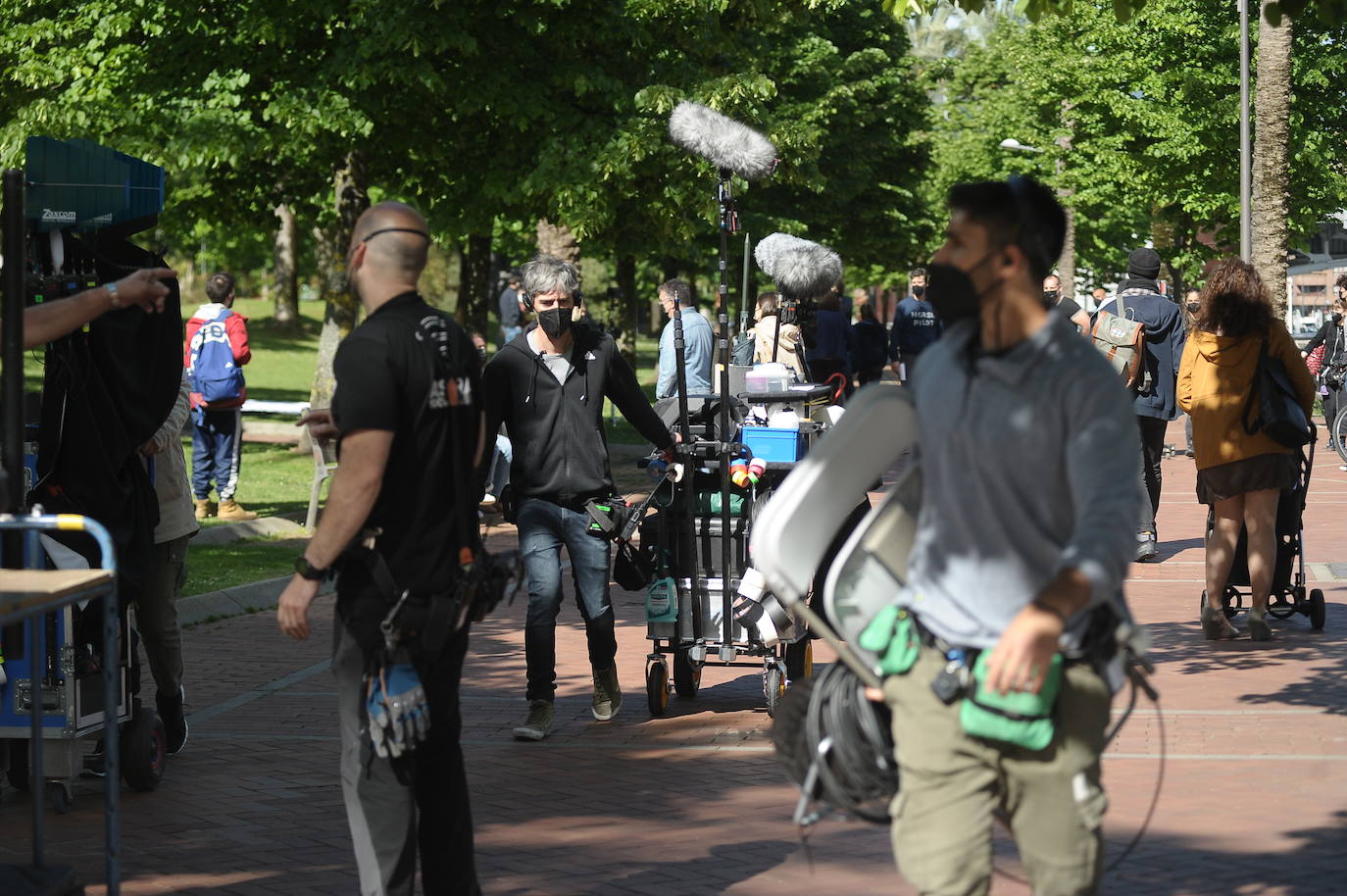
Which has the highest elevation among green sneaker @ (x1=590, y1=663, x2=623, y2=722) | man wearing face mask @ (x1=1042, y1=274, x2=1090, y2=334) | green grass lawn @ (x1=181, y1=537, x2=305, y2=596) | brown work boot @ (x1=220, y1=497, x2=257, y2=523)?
man wearing face mask @ (x1=1042, y1=274, x2=1090, y2=334)

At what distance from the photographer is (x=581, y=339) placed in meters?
7.73

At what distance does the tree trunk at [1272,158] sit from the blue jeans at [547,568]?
15.6m

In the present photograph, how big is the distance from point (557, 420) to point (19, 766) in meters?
2.51


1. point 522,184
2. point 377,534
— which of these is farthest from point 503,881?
point 522,184

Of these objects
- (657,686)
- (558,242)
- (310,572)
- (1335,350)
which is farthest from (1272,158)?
(310,572)

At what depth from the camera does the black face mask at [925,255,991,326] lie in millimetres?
3502

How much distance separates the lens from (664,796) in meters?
6.57

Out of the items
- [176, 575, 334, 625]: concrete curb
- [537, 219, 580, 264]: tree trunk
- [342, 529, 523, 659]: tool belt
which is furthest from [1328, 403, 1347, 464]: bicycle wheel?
[342, 529, 523, 659]: tool belt

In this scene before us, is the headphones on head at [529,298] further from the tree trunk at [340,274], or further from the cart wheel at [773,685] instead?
the tree trunk at [340,274]

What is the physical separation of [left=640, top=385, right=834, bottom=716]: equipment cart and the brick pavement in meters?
0.31

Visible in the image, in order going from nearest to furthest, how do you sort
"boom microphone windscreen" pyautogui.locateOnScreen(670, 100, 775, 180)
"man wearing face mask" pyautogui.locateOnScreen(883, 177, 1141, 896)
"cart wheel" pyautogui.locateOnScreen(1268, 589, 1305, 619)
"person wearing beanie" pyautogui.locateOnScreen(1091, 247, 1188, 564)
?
"man wearing face mask" pyautogui.locateOnScreen(883, 177, 1141, 896) → "boom microphone windscreen" pyautogui.locateOnScreen(670, 100, 775, 180) → "cart wheel" pyautogui.locateOnScreen(1268, 589, 1305, 619) → "person wearing beanie" pyautogui.locateOnScreen(1091, 247, 1188, 564)

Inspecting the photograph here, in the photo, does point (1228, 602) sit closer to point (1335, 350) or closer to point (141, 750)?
point (141, 750)

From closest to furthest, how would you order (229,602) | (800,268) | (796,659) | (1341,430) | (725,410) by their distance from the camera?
(725,410) < (796,659) < (800,268) < (229,602) < (1341,430)

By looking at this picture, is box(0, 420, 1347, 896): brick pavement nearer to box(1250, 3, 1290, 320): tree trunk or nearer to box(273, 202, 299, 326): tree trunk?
box(1250, 3, 1290, 320): tree trunk
